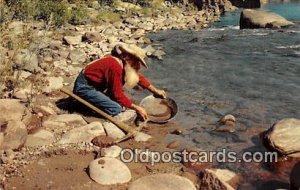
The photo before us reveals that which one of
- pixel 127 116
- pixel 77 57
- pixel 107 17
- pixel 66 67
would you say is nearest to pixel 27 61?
pixel 66 67

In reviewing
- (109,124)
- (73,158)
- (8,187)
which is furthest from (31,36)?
(8,187)

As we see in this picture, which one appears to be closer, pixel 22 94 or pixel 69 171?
pixel 69 171

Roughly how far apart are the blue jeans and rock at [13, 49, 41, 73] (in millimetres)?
3167

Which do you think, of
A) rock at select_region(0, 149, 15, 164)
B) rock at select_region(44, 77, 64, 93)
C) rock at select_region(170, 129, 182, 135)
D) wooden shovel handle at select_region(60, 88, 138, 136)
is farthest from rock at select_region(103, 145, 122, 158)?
rock at select_region(44, 77, 64, 93)

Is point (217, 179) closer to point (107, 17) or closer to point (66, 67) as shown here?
point (66, 67)

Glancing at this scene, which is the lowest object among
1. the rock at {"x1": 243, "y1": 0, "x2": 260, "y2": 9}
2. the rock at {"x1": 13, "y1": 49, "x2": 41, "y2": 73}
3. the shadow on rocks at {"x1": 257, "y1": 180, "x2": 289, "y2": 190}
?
the rock at {"x1": 243, "y1": 0, "x2": 260, "y2": 9}

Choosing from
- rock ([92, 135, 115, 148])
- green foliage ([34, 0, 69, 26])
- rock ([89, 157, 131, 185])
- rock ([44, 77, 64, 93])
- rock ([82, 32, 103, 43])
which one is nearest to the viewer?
rock ([89, 157, 131, 185])

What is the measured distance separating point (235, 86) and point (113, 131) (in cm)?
545

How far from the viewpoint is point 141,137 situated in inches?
302

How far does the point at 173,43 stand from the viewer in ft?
66.8

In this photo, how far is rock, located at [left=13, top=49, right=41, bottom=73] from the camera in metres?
10.6

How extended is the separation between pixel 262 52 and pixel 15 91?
1147 cm

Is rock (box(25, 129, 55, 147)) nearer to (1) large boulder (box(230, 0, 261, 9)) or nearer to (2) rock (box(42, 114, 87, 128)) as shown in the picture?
(2) rock (box(42, 114, 87, 128))

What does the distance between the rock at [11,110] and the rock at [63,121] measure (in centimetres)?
47
